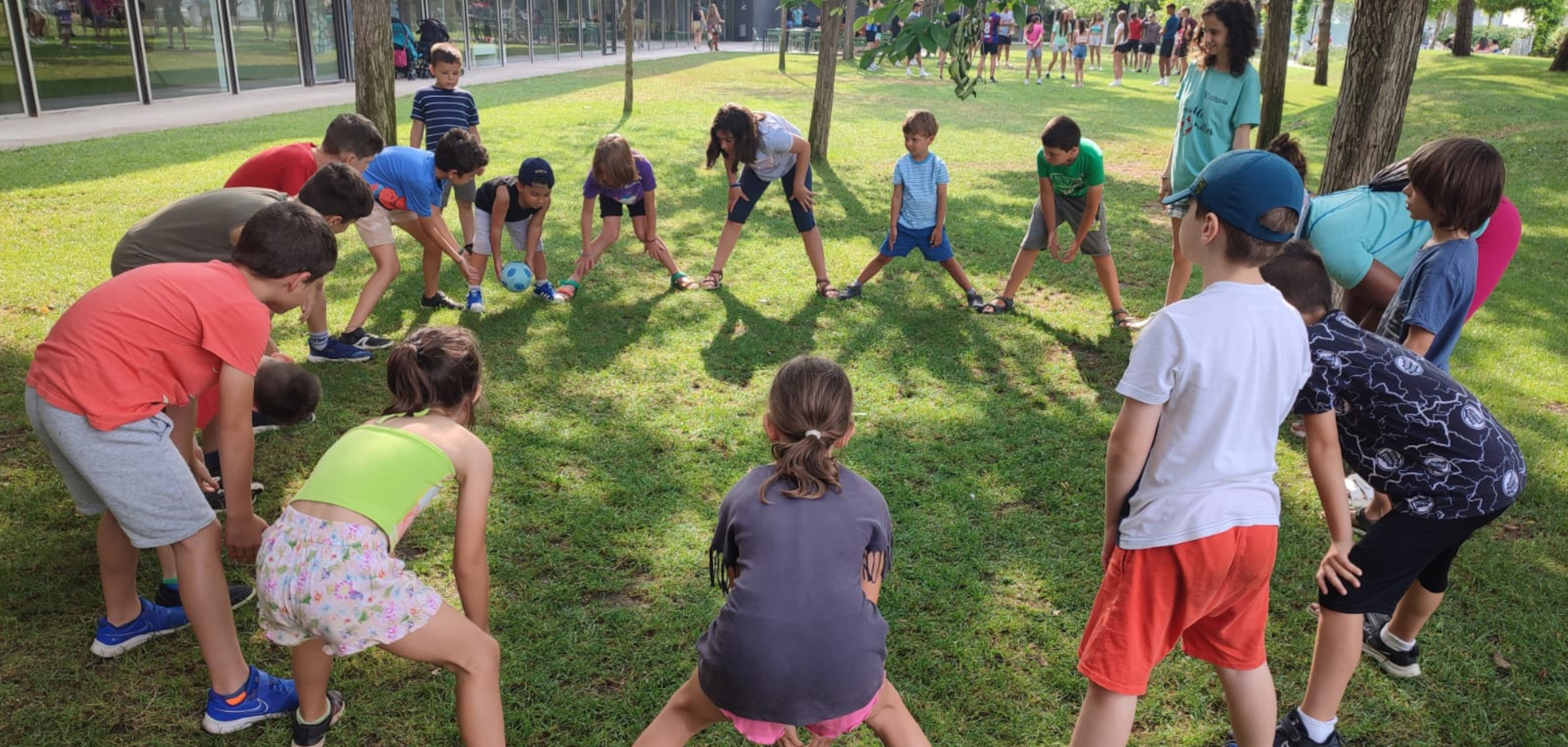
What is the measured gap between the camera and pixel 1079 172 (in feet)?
19.1

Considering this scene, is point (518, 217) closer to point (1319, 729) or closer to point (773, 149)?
point (773, 149)

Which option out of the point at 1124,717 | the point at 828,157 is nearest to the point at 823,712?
the point at 1124,717

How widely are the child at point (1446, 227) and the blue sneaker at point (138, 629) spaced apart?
4.13m

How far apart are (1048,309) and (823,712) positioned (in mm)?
4887

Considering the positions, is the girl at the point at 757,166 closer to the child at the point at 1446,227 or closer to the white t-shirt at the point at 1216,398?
the child at the point at 1446,227

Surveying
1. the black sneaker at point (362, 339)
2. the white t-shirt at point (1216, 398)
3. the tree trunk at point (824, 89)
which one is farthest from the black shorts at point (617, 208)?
the tree trunk at point (824, 89)

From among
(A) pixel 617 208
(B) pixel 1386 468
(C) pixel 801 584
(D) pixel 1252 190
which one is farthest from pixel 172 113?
(B) pixel 1386 468

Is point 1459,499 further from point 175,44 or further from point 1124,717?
point 175,44

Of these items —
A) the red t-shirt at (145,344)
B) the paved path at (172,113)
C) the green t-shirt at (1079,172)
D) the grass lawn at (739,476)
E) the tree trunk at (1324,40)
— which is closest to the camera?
the red t-shirt at (145,344)

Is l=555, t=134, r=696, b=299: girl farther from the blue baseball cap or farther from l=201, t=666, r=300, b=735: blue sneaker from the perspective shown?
the blue baseball cap

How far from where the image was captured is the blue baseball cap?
2.12 meters

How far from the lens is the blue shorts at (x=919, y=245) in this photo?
6.26 m

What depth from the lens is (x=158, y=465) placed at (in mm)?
2586

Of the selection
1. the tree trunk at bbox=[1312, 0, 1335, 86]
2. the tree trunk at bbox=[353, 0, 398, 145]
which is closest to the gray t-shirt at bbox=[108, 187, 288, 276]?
the tree trunk at bbox=[353, 0, 398, 145]
